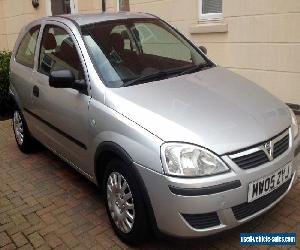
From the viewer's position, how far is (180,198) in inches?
104

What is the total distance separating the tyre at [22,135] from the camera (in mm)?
5156

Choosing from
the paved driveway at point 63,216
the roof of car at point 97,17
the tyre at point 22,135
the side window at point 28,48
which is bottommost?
the paved driveway at point 63,216

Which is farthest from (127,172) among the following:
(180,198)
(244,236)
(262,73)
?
(262,73)

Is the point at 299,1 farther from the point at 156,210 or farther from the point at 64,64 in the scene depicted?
the point at 156,210

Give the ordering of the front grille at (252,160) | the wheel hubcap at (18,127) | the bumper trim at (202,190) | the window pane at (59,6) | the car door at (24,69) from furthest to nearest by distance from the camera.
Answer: the window pane at (59,6) → the wheel hubcap at (18,127) → the car door at (24,69) → the front grille at (252,160) → the bumper trim at (202,190)

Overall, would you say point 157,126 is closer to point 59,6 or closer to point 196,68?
point 196,68

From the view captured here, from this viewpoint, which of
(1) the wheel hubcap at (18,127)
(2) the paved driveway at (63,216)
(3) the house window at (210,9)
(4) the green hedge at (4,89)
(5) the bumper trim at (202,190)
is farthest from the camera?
(4) the green hedge at (4,89)

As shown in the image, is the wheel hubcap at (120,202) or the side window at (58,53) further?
the side window at (58,53)

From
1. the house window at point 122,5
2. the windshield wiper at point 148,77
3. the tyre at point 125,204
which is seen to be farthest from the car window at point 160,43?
the house window at point 122,5

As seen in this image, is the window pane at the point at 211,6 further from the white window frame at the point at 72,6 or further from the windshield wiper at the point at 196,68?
the white window frame at the point at 72,6

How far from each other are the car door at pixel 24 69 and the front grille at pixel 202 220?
2630 millimetres

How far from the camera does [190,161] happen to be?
2.69 meters

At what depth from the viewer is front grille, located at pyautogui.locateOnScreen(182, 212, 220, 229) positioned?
270 centimetres

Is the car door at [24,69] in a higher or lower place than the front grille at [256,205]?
higher
